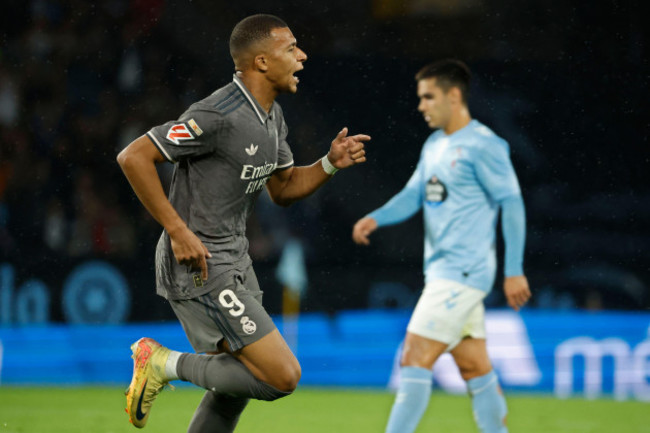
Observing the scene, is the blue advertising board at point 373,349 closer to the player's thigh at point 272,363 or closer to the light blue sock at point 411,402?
the light blue sock at point 411,402

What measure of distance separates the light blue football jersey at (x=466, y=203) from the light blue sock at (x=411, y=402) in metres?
0.46

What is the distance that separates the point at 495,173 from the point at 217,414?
5.32 ft

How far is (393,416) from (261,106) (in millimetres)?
1399

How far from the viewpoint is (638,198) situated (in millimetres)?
8359

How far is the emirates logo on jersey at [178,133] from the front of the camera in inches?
127

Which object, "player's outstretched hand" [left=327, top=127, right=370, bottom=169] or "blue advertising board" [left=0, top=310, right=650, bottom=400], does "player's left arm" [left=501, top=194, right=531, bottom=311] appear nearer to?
"player's outstretched hand" [left=327, top=127, right=370, bottom=169]

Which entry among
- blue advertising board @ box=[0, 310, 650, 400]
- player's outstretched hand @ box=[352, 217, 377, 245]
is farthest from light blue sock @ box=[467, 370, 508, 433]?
blue advertising board @ box=[0, 310, 650, 400]

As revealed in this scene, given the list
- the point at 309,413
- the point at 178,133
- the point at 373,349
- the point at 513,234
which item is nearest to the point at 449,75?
the point at 513,234

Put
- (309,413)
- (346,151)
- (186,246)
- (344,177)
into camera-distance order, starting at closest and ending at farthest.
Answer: (186,246), (346,151), (309,413), (344,177)

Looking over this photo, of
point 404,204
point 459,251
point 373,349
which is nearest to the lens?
point 459,251

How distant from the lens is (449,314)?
4.03m

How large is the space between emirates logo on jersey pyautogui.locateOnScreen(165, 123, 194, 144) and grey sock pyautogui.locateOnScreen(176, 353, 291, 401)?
2.57ft

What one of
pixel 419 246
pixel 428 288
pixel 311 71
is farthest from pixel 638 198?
pixel 428 288

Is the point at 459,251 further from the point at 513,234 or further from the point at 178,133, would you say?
the point at 178,133
